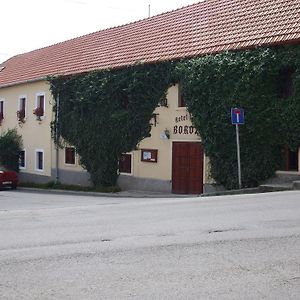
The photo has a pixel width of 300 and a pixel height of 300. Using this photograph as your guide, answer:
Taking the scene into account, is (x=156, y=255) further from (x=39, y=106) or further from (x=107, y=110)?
(x=39, y=106)

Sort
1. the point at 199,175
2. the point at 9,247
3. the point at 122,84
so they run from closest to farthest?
1. the point at 9,247
2. the point at 199,175
3. the point at 122,84

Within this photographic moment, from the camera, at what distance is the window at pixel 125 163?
22875mm

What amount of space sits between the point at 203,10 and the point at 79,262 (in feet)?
61.9

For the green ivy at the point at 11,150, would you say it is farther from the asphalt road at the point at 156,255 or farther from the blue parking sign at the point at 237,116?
the asphalt road at the point at 156,255

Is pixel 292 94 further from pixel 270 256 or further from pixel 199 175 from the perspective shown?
pixel 270 256

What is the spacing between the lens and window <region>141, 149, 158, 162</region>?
2138cm

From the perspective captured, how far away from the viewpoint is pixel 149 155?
21609 mm

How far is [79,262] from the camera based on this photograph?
6.61 m

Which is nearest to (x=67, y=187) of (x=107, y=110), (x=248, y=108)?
(x=107, y=110)

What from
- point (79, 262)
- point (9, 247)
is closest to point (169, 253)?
point (79, 262)

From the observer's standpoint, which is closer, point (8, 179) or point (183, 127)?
point (183, 127)

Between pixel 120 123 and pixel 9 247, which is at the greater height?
pixel 120 123

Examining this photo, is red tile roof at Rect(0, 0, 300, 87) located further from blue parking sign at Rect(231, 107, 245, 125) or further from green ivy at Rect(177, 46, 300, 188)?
blue parking sign at Rect(231, 107, 245, 125)

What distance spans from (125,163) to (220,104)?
21.3 feet
